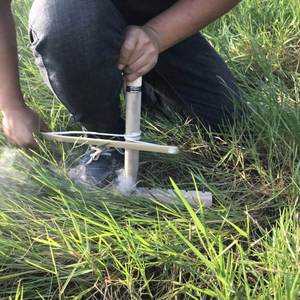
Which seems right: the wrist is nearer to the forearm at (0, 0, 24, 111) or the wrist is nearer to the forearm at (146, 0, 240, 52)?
the forearm at (146, 0, 240, 52)

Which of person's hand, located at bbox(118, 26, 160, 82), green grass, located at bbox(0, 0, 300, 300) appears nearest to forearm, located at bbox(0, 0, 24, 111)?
green grass, located at bbox(0, 0, 300, 300)

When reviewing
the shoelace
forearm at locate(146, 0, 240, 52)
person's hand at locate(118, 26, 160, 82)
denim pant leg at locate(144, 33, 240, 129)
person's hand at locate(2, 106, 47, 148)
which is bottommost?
the shoelace

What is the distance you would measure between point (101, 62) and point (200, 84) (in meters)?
0.39

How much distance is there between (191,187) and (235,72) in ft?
1.87

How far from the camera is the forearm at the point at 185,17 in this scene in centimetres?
115

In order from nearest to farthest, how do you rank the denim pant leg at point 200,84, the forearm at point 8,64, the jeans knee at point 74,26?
the jeans knee at point 74,26 < the forearm at point 8,64 < the denim pant leg at point 200,84

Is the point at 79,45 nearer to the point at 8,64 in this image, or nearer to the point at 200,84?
the point at 8,64

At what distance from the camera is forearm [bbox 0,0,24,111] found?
4.11ft

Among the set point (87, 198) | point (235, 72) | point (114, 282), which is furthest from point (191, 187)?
point (235, 72)

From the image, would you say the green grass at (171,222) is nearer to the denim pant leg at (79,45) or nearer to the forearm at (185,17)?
the denim pant leg at (79,45)

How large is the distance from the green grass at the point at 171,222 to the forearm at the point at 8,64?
0.40 feet

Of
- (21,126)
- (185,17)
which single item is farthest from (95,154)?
(185,17)

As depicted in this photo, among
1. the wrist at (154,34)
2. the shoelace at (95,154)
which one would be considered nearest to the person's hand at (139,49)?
the wrist at (154,34)

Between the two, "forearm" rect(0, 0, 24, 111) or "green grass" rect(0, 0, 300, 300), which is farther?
"forearm" rect(0, 0, 24, 111)
